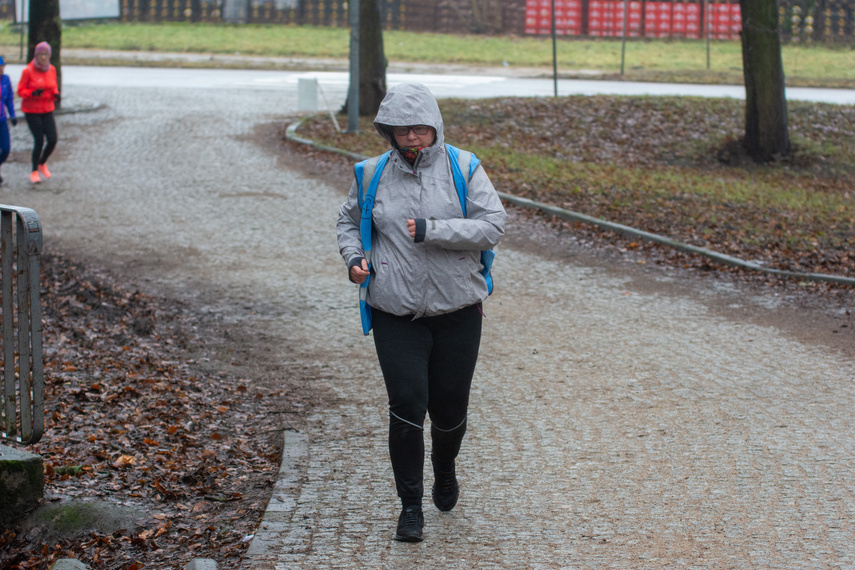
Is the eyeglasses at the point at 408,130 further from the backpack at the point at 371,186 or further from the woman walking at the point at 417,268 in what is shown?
the backpack at the point at 371,186

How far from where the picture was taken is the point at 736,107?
20.1m

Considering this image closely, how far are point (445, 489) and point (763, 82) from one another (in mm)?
13817

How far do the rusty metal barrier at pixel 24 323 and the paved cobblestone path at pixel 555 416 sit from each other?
1251mm

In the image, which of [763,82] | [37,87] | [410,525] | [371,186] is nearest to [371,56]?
[37,87]

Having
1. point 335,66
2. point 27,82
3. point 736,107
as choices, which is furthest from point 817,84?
point 27,82

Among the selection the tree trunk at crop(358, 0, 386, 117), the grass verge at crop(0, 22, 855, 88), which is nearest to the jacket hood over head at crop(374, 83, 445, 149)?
the tree trunk at crop(358, 0, 386, 117)

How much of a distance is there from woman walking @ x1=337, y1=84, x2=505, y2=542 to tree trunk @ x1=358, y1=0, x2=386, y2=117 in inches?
587

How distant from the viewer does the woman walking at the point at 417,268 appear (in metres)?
4.00

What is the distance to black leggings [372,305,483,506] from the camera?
405 centimetres

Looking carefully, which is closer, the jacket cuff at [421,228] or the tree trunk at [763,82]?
the jacket cuff at [421,228]

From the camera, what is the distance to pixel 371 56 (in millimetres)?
18734

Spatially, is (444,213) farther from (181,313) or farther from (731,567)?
(181,313)

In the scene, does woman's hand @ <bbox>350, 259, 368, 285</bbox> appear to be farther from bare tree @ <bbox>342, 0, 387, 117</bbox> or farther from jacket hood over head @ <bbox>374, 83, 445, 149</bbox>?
bare tree @ <bbox>342, 0, 387, 117</bbox>

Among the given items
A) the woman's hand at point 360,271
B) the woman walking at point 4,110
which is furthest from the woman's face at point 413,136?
the woman walking at point 4,110
